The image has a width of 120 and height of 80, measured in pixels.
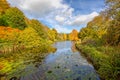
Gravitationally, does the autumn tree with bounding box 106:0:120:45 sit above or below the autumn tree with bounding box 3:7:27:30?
below

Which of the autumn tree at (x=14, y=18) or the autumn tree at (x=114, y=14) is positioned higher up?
the autumn tree at (x=14, y=18)

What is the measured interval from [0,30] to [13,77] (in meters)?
38.3

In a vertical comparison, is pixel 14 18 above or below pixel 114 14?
above

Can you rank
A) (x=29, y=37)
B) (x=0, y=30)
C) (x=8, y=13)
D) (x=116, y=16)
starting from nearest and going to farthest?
(x=116, y=16) → (x=0, y=30) → (x=29, y=37) → (x=8, y=13)

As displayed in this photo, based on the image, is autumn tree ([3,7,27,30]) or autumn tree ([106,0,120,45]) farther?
autumn tree ([3,7,27,30])

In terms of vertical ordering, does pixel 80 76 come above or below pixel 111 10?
below

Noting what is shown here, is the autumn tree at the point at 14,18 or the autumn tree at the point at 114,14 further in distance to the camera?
the autumn tree at the point at 14,18

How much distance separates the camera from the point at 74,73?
21516 mm

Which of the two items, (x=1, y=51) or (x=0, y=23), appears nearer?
(x=1, y=51)

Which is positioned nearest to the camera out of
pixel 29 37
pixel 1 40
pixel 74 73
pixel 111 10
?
pixel 74 73

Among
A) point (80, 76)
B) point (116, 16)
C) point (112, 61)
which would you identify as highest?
point (116, 16)

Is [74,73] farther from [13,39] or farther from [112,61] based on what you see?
[13,39]

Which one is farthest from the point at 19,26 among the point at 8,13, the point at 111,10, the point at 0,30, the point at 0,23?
the point at 111,10

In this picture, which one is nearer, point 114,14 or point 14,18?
point 114,14
